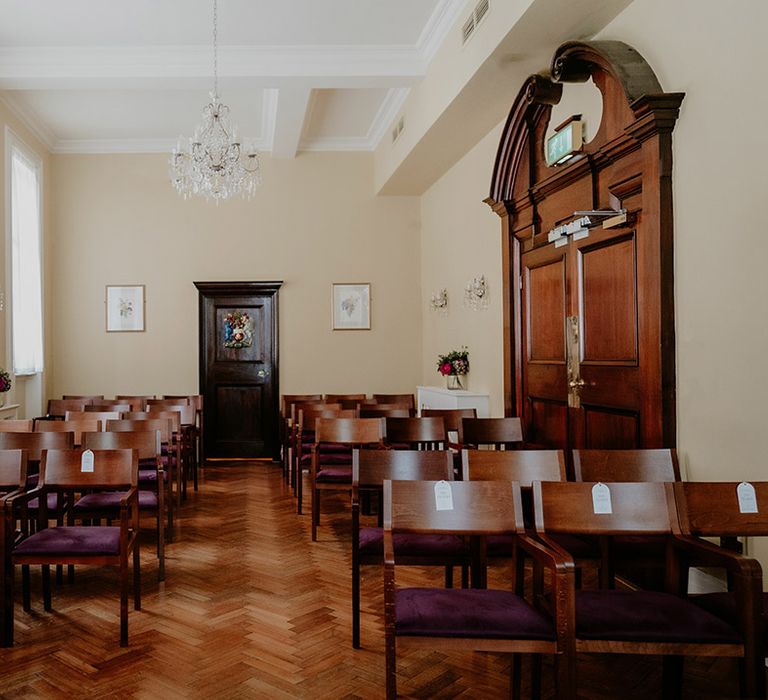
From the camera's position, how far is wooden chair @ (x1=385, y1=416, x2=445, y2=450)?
5.20 m

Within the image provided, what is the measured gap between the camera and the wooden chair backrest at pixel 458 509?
2740mm

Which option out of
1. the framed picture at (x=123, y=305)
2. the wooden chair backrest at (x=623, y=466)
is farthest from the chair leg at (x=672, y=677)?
the framed picture at (x=123, y=305)

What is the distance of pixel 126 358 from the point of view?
32.1 ft

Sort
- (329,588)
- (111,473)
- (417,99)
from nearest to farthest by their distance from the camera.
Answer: (111,473) < (329,588) < (417,99)

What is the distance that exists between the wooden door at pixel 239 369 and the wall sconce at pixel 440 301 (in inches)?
86.8

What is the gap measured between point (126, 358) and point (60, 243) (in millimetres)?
1758

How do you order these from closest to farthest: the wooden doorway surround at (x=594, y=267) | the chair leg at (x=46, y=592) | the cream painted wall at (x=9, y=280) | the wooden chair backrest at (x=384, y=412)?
1. the chair leg at (x=46, y=592)
2. the wooden doorway surround at (x=594, y=267)
3. the wooden chair backrest at (x=384, y=412)
4. the cream painted wall at (x=9, y=280)

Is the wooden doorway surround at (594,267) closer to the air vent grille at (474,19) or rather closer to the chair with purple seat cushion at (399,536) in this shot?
the air vent grille at (474,19)

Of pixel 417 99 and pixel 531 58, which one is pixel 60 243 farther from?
pixel 531 58

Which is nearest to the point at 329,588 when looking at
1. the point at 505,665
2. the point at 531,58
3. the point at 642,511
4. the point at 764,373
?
the point at 505,665

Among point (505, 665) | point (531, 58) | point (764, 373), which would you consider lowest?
point (505, 665)

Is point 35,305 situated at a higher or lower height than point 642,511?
higher

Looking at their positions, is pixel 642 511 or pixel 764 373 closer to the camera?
pixel 642 511

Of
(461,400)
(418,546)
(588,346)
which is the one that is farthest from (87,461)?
(461,400)
